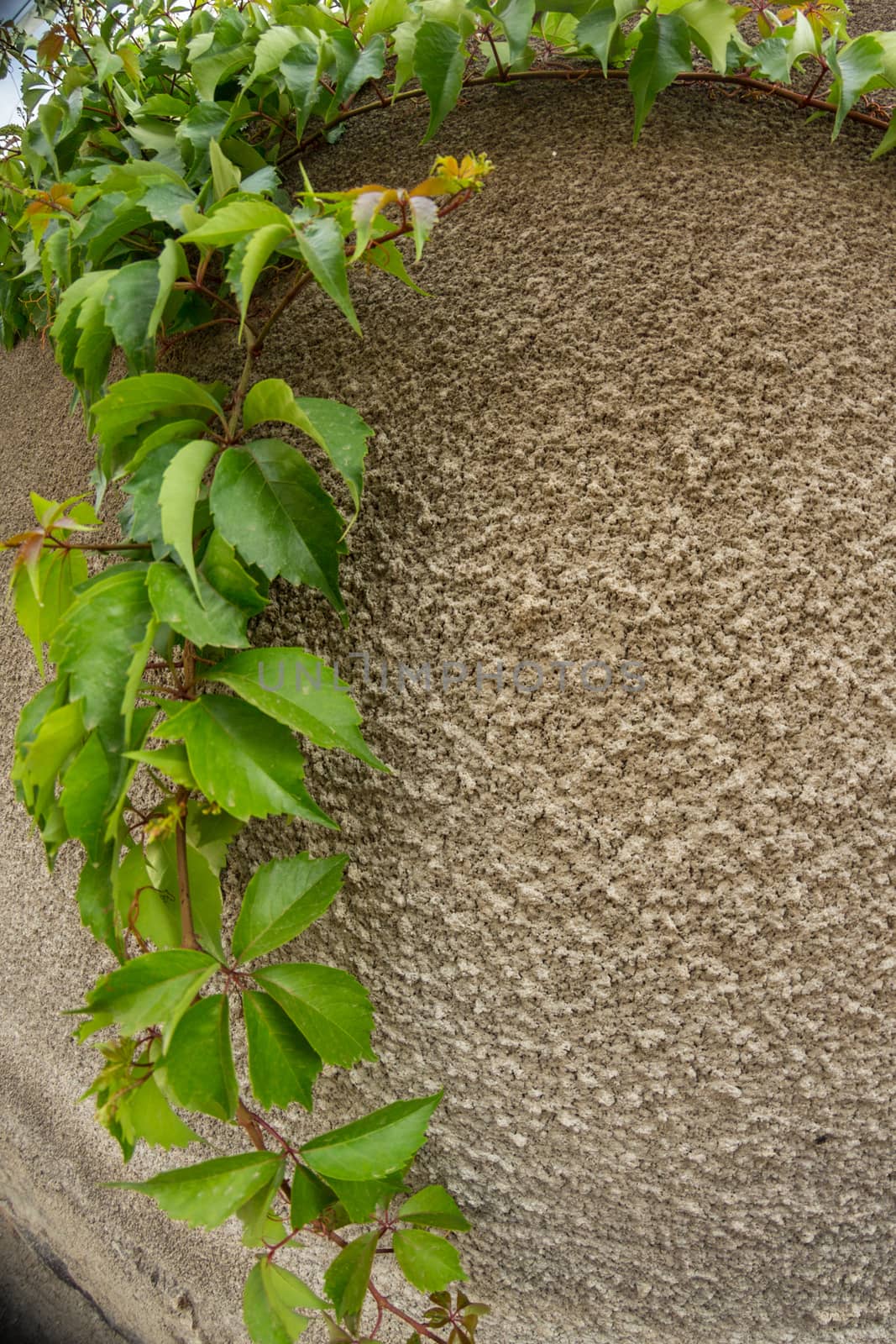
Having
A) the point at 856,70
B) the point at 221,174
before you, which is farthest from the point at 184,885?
the point at 856,70

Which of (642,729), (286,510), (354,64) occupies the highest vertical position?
(354,64)

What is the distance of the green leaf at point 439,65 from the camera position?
489mm

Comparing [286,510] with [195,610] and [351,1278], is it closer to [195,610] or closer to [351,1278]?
[195,610]

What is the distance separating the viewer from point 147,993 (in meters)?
0.40

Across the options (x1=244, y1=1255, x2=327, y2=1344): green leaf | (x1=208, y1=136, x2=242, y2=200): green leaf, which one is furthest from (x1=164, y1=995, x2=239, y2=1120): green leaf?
(x1=208, y1=136, x2=242, y2=200): green leaf

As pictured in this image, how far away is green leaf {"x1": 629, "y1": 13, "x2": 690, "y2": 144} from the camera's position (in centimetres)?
48

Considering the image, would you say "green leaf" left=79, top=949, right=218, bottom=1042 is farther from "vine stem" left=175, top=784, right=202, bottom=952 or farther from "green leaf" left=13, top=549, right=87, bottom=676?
"green leaf" left=13, top=549, right=87, bottom=676

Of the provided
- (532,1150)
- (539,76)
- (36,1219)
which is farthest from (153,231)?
(36,1219)

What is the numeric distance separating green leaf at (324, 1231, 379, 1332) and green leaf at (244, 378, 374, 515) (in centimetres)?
41

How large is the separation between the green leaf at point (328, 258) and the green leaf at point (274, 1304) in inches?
19.7

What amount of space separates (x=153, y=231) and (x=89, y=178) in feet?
0.31

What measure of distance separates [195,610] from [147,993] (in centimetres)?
19

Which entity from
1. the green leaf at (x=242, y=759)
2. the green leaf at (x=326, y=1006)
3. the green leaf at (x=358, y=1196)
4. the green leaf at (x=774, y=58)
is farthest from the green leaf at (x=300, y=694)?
the green leaf at (x=774, y=58)

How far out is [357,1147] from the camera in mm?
416
